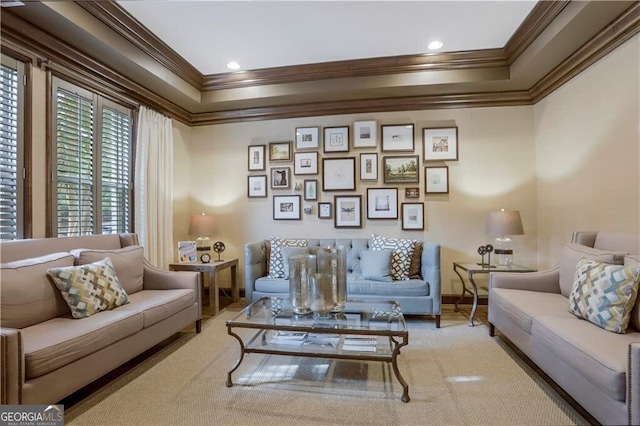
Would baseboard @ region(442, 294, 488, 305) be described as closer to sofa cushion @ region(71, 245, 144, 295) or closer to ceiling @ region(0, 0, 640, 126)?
ceiling @ region(0, 0, 640, 126)

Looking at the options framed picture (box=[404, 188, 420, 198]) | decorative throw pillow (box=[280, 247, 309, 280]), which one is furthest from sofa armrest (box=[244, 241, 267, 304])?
framed picture (box=[404, 188, 420, 198])

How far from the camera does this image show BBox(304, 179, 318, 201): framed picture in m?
4.26

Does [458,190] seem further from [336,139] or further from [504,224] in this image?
[336,139]

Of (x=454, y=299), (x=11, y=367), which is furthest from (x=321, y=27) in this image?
(x=454, y=299)

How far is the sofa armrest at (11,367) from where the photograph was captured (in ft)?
4.78

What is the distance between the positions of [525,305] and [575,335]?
0.59m

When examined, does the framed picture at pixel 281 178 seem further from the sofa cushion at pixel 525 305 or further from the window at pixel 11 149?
Result: the sofa cushion at pixel 525 305

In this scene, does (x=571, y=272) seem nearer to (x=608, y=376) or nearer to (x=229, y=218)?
(x=608, y=376)

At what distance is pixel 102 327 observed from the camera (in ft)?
6.48

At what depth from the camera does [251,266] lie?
3.61 m

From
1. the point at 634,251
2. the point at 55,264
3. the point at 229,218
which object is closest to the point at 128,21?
the point at 55,264

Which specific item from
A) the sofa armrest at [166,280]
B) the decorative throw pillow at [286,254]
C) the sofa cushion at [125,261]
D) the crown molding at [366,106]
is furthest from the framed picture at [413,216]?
the sofa cushion at [125,261]

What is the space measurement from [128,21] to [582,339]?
4123mm

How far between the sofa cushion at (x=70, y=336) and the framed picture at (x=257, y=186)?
239cm
